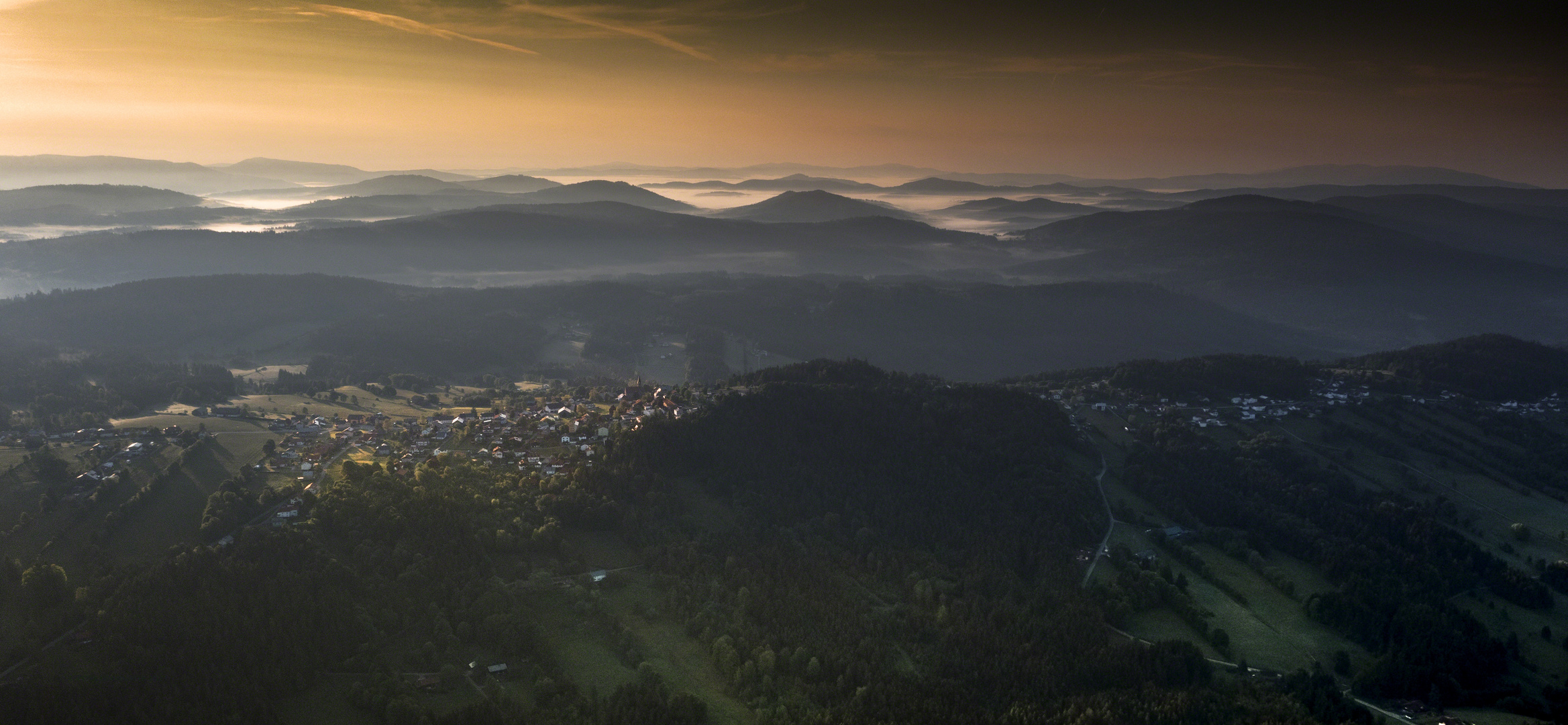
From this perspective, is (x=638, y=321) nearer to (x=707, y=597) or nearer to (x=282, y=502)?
(x=282, y=502)

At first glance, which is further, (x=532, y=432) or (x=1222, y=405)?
(x=1222, y=405)

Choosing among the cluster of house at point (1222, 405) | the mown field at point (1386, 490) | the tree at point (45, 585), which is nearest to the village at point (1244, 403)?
the cluster of house at point (1222, 405)

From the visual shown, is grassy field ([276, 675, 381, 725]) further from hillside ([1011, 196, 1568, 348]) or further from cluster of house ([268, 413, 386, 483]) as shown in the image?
hillside ([1011, 196, 1568, 348])

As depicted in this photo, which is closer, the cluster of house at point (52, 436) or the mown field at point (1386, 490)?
the mown field at point (1386, 490)

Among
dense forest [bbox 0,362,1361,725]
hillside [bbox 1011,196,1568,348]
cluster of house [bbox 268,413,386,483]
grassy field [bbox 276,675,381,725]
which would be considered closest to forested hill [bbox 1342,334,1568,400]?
dense forest [bbox 0,362,1361,725]

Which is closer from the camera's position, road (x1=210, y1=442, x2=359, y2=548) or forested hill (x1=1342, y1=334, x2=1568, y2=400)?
road (x1=210, y1=442, x2=359, y2=548)

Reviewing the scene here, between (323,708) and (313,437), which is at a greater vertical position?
(313,437)

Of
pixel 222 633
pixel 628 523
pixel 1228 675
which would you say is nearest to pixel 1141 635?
pixel 1228 675

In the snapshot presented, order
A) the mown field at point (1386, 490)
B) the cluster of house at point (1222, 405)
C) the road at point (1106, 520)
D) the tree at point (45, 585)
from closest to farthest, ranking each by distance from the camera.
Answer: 1. the tree at point (45, 585)
2. the mown field at point (1386, 490)
3. the road at point (1106, 520)
4. the cluster of house at point (1222, 405)

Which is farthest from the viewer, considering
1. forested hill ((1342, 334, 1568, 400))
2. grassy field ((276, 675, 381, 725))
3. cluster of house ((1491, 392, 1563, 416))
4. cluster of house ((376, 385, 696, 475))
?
forested hill ((1342, 334, 1568, 400))

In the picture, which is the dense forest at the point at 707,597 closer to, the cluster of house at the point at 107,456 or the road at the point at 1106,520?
the road at the point at 1106,520

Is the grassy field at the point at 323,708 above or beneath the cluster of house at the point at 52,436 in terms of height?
beneath

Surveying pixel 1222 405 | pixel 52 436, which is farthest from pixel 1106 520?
pixel 52 436
